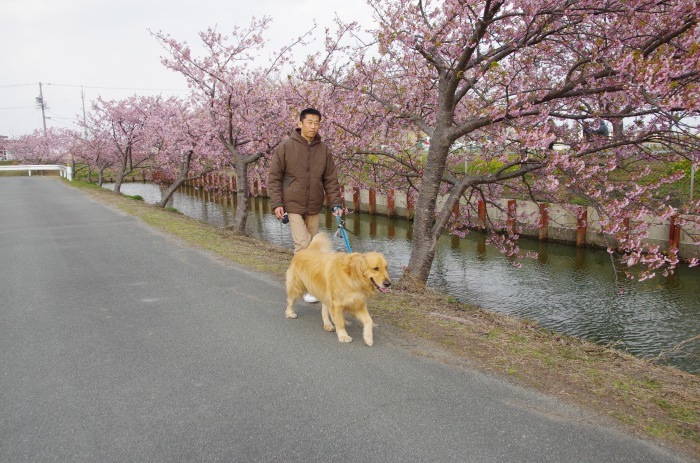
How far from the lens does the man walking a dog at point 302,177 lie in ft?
17.4

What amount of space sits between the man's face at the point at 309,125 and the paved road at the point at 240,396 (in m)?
2.15

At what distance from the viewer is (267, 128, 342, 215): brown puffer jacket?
5.30 metres

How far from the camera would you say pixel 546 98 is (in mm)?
6246

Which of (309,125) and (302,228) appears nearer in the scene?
(309,125)

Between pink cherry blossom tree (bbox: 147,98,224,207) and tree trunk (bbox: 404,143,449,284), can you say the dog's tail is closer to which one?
tree trunk (bbox: 404,143,449,284)

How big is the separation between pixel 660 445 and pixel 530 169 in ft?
16.6

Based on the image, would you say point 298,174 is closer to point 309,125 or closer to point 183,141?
point 309,125

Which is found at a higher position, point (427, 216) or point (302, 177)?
point (302, 177)

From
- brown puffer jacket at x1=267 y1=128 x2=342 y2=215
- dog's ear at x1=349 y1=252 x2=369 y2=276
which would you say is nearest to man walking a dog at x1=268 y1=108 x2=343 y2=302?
brown puffer jacket at x1=267 y1=128 x2=342 y2=215

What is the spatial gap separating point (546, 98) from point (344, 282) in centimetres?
412

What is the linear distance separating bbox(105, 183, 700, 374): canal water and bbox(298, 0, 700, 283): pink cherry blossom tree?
1.70m

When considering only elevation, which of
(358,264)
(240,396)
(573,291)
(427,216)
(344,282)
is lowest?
(573,291)

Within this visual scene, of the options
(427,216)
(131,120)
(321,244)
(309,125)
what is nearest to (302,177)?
(309,125)

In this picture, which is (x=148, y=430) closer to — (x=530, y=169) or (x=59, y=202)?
(x=530, y=169)
